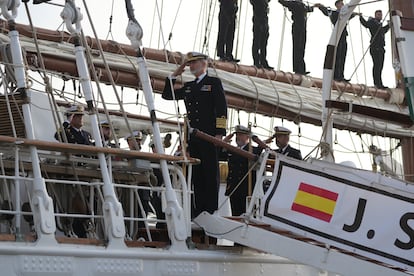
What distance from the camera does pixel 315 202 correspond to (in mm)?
9969

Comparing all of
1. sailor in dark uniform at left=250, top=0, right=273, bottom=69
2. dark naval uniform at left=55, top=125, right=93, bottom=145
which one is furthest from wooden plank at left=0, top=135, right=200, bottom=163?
sailor in dark uniform at left=250, top=0, right=273, bottom=69

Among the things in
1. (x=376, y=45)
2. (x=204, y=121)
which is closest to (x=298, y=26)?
(x=376, y=45)

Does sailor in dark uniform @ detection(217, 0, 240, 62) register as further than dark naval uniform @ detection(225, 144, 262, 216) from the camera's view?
Yes

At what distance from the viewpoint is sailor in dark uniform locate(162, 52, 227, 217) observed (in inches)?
418

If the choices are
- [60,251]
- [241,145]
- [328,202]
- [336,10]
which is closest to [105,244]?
[60,251]

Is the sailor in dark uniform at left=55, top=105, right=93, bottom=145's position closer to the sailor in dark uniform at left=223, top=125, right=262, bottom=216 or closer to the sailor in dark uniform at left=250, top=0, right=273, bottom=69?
the sailor in dark uniform at left=223, top=125, right=262, bottom=216

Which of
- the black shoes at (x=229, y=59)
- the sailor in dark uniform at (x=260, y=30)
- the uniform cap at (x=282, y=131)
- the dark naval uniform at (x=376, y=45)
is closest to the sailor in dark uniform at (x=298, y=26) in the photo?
the sailor in dark uniform at (x=260, y=30)

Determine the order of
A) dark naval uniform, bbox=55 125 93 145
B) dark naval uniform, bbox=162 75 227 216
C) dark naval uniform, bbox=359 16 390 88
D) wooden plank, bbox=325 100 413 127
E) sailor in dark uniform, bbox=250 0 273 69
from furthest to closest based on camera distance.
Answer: dark naval uniform, bbox=359 16 390 88, sailor in dark uniform, bbox=250 0 273 69, wooden plank, bbox=325 100 413 127, dark naval uniform, bbox=55 125 93 145, dark naval uniform, bbox=162 75 227 216

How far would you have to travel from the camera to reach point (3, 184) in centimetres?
941

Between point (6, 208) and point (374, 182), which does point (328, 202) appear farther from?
point (6, 208)

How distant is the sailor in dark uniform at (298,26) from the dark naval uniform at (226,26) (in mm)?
1418

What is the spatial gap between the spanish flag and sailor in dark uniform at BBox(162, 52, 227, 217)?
3.17 feet

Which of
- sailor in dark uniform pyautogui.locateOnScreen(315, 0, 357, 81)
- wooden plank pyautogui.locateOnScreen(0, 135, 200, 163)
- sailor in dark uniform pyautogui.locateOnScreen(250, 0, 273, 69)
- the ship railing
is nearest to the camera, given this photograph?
wooden plank pyautogui.locateOnScreen(0, 135, 200, 163)

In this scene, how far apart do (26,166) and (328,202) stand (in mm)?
2653
